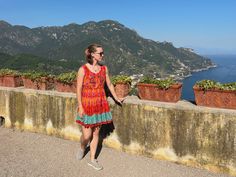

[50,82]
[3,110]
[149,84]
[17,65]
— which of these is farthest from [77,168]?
[17,65]

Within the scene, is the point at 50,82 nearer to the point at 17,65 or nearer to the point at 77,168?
the point at 77,168

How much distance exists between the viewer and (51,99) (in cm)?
741

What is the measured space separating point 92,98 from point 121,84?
1.18 meters

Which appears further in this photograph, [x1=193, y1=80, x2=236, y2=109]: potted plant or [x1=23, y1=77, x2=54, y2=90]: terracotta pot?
[x1=23, y1=77, x2=54, y2=90]: terracotta pot

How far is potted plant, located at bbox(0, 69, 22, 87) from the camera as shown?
860 centimetres

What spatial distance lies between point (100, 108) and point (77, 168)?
1.14m

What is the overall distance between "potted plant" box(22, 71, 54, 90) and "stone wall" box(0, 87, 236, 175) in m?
0.32

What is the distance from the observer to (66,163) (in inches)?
232

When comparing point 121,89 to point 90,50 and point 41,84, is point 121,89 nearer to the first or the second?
point 90,50

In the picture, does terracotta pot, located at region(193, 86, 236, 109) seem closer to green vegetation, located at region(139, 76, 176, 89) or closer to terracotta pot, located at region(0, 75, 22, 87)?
green vegetation, located at region(139, 76, 176, 89)

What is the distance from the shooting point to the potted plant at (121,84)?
654 cm

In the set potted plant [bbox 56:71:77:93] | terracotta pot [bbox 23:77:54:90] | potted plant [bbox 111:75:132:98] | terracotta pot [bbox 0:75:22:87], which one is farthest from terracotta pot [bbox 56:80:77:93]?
terracotta pot [bbox 0:75:22:87]

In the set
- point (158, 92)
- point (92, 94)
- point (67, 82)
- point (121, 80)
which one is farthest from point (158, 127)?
point (67, 82)

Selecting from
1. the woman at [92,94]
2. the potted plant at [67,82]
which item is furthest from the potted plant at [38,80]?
the woman at [92,94]
